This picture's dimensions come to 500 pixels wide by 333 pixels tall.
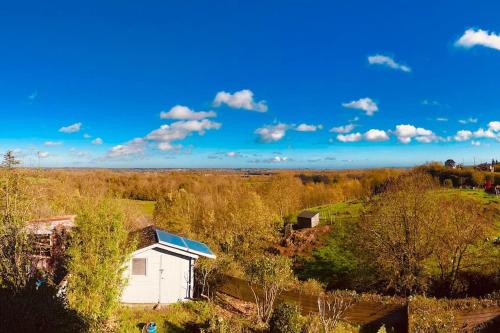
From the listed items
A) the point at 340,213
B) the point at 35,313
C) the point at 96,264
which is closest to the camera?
the point at 35,313

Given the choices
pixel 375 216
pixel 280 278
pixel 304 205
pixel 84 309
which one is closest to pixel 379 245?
pixel 375 216

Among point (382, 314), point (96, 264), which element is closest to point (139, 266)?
point (96, 264)

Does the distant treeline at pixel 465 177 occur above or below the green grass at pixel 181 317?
above

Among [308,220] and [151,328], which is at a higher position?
[151,328]

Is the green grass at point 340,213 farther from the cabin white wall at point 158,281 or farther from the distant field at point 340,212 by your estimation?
the cabin white wall at point 158,281

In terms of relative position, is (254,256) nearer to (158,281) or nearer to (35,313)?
(158,281)

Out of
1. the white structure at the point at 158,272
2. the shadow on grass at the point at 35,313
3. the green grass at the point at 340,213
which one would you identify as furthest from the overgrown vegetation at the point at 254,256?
the white structure at the point at 158,272
